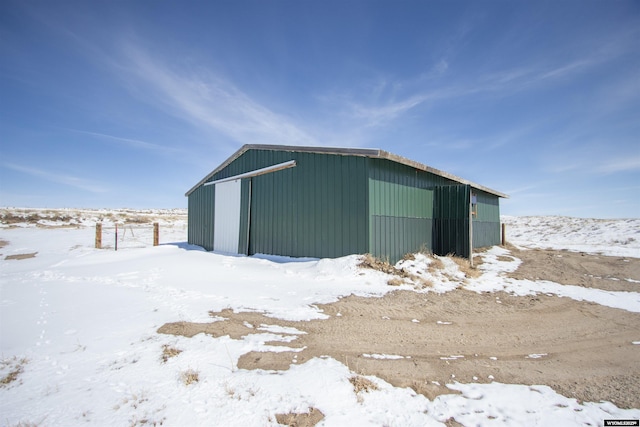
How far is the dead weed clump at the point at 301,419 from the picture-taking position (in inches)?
102

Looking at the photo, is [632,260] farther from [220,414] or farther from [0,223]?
[0,223]

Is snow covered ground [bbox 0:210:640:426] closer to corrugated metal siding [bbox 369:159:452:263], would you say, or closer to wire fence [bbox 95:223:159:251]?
corrugated metal siding [bbox 369:159:452:263]

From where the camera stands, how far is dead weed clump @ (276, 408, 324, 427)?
2580 millimetres

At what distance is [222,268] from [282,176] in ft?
12.5

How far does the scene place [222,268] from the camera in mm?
9156

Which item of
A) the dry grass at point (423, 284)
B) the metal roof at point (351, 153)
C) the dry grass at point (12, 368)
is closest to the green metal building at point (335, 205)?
the metal roof at point (351, 153)

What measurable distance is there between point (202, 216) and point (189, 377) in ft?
43.1

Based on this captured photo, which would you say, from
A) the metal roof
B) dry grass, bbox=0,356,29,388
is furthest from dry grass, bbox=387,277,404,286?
dry grass, bbox=0,356,29,388

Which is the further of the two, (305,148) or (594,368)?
(305,148)

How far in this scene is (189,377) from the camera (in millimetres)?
3193

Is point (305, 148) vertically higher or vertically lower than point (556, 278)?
higher

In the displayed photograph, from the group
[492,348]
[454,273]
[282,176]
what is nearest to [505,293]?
[454,273]

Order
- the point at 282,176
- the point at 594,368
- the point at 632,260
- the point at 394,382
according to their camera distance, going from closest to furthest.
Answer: the point at 394,382, the point at 594,368, the point at 282,176, the point at 632,260

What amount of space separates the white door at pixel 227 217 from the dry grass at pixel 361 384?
991 cm
